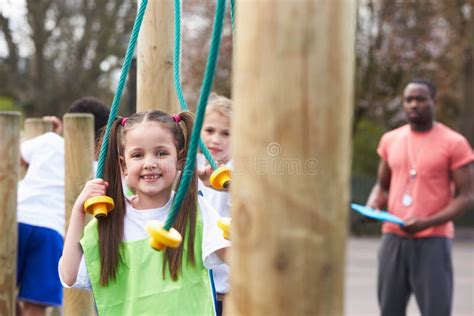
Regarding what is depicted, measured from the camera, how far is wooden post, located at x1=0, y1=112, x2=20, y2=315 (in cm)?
491

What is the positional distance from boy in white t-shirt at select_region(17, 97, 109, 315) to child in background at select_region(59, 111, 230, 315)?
267 cm

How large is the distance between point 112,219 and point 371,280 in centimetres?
904

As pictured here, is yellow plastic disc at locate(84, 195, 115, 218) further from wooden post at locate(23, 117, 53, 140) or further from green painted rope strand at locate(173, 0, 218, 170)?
wooden post at locate(23, 117, 53, 140)

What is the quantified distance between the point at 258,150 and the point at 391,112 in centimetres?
2254

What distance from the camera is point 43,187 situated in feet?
19.2

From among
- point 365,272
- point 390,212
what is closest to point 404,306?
point 390,212

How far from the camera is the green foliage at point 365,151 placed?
924 inches

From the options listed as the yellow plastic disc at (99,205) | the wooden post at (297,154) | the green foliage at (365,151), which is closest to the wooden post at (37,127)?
the yellow plastic disc at (99,205)

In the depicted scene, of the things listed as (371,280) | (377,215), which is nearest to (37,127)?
(377,215)

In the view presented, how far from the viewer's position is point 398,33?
2320 centimetres

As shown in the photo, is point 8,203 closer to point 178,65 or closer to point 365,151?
point 178,65

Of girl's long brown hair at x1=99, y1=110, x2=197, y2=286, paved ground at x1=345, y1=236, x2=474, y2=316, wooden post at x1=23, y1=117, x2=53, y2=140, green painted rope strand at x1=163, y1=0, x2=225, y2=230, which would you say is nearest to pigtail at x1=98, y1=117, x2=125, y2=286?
girl's long brown hair at x1=99, y1=110, x2=197, y2=286

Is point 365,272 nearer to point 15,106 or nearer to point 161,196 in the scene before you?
point 161,196

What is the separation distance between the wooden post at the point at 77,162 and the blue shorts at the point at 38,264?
938 mm
